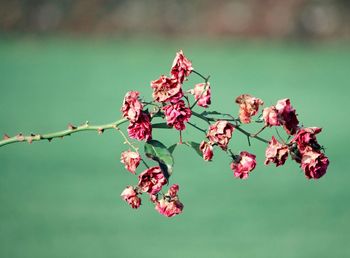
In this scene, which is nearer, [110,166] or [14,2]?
[110,166]

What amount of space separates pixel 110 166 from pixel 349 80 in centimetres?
525

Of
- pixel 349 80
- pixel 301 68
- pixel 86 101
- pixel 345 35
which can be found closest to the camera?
pixel 86 101

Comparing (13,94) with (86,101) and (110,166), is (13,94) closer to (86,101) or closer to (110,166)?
(86,101)

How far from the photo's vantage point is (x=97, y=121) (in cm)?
704

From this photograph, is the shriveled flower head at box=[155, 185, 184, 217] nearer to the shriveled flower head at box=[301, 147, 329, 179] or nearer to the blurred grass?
the shriveled flower head at box=[301, 147, 329, 179]

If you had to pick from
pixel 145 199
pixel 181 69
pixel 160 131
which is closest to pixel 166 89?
pixel 181 69

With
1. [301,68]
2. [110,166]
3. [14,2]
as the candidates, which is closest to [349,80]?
[301,68]

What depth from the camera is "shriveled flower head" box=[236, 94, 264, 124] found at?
35.3 inches

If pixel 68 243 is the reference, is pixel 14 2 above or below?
above

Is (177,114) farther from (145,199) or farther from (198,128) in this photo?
(145,199)

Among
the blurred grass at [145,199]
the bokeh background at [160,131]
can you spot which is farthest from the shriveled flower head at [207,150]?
the bokeh background at [160,131]

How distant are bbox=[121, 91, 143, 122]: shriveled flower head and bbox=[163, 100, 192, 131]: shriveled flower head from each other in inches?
1.1

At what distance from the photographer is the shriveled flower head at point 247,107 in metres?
0.90

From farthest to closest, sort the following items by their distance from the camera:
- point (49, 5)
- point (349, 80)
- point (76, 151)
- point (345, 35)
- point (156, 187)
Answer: point (49, 5)
point (345, 35)
point (349, 80)
point (76, 151)
point (156, 187)
